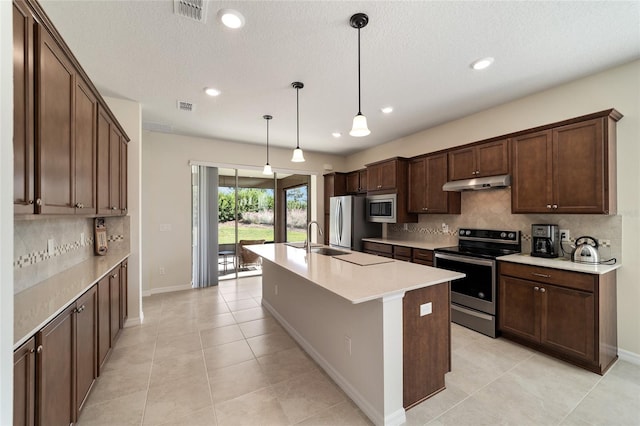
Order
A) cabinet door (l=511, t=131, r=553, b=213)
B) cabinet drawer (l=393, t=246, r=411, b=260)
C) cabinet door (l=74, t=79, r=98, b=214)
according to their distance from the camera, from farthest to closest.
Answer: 1. cabinet drawer (l=393, t=246, r=411, b=260)
2. cabinet door (l=511, t=131, r=553, b=213)
3. cabinet door (l=74, t=79, r=98, b=214)

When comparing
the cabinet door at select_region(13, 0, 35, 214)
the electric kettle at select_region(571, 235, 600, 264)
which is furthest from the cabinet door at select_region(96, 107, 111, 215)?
the electric kettle at select_region(571, 235, 600, 264)

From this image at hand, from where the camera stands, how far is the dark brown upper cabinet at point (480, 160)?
3150 mm

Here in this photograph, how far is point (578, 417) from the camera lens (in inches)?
70.1

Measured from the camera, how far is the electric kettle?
2.46 m

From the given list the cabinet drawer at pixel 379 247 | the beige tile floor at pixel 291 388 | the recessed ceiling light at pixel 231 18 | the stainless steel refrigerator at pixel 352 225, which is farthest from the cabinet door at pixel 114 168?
the cabinet drawer at pixel 379 247

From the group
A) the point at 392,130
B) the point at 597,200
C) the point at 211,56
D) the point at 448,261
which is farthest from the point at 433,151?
the point at 211,56

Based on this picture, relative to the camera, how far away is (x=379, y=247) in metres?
4.56

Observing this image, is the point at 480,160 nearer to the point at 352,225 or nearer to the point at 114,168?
the point at 352,225

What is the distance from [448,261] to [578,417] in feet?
5.80

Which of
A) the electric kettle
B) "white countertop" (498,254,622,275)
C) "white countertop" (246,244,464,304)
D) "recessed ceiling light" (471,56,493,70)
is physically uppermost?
"recessed ceiling light" (471,56,493,70)

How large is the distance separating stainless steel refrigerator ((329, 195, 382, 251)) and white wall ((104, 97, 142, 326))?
11.0ft

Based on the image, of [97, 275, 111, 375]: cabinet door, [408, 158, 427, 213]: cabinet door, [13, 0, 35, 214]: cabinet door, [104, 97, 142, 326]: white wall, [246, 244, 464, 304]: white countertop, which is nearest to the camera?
[13, 0, 35, 214]: cabinet door

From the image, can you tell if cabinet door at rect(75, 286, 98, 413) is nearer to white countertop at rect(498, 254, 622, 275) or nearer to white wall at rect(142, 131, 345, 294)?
white wall at rect(142, 131, 345, 294)

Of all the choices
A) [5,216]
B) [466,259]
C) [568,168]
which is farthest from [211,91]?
[568,168]
